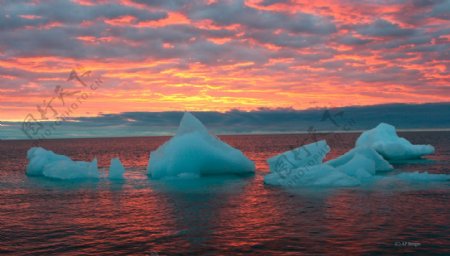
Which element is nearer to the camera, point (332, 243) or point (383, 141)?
point (332, 243)

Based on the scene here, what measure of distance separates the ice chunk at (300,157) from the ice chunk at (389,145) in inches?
750

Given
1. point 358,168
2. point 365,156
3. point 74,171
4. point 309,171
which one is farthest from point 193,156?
point 365,156

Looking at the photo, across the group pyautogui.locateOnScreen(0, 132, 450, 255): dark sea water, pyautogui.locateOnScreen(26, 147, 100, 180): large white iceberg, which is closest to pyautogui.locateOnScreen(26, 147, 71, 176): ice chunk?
pyautogui.locateOnScreen(26, 147, 100, 180): large white iceberg

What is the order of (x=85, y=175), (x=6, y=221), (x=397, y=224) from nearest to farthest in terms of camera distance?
(x=397, y=224), (x=6, y=221), (x=85, y=175)

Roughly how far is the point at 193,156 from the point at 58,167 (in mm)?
12295

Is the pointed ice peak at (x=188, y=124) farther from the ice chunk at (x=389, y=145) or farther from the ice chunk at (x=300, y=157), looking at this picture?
the ice chunk at (x=389, y=145)

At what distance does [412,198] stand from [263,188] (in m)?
8.90

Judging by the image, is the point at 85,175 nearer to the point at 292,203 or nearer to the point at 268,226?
the point at 292,203

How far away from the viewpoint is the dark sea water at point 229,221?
12.6 m

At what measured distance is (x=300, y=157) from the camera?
31.5 meters

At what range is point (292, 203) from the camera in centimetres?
1986

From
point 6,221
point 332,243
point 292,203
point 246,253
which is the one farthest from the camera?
point 292,203

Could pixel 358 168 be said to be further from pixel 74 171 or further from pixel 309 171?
pixel 74 171

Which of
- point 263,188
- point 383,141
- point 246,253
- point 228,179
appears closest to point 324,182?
point 263,188
